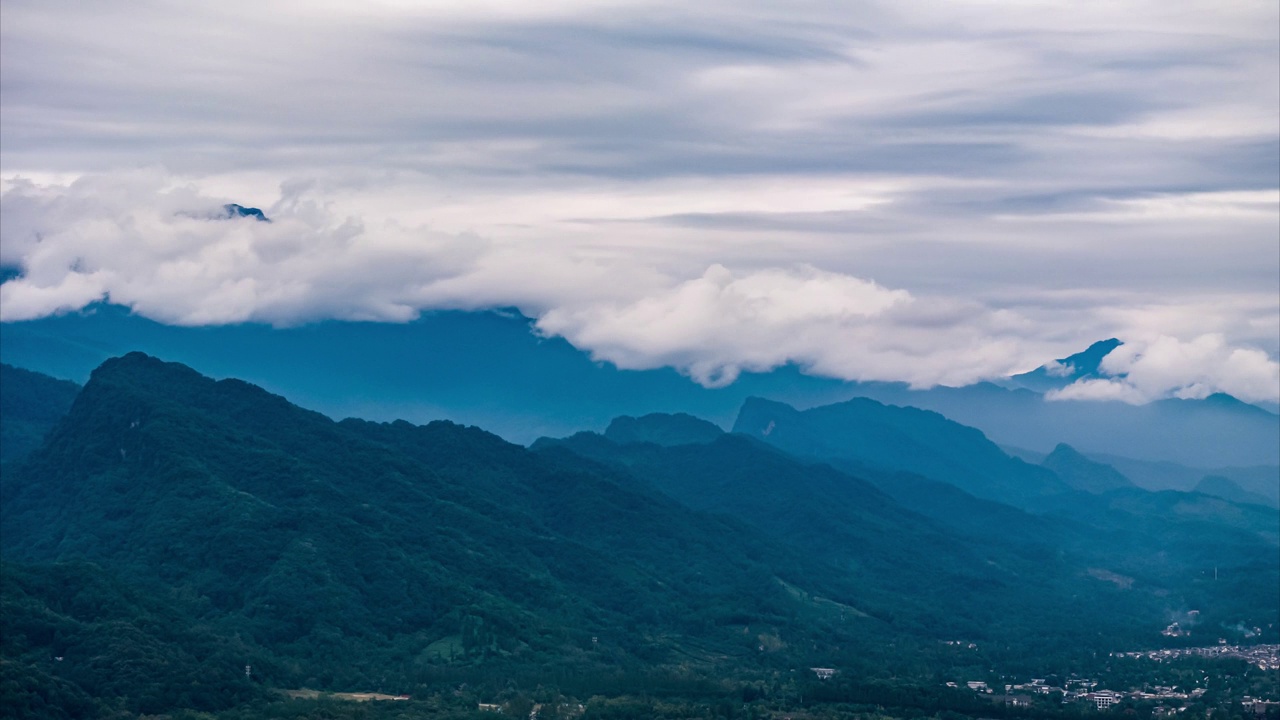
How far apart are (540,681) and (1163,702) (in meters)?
75.4

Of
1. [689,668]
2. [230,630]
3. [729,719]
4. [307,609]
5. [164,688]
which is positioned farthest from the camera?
[689,668]

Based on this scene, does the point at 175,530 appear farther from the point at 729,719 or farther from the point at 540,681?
the point at 729,719

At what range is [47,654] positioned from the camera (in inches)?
5827

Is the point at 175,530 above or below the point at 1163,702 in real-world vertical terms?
above

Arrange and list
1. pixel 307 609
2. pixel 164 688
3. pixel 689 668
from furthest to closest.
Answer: pixel 689 668, pixel 307 609, pixel 164 688

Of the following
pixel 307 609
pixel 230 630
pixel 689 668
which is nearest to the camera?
pixel 230 630

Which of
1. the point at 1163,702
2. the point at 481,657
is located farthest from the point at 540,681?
the point at 1163,702

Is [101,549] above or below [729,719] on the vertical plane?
above

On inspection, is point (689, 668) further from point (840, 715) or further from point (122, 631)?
point (122, 631)

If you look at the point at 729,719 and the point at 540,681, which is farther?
the point at 540,681

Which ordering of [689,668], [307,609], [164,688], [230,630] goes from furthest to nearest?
[689,668] → [307,609] → [230,630] → [164,688]

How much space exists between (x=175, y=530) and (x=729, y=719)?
77517 millimetres

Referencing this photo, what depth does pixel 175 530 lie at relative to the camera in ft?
655

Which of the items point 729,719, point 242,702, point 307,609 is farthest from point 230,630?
point 729,719
